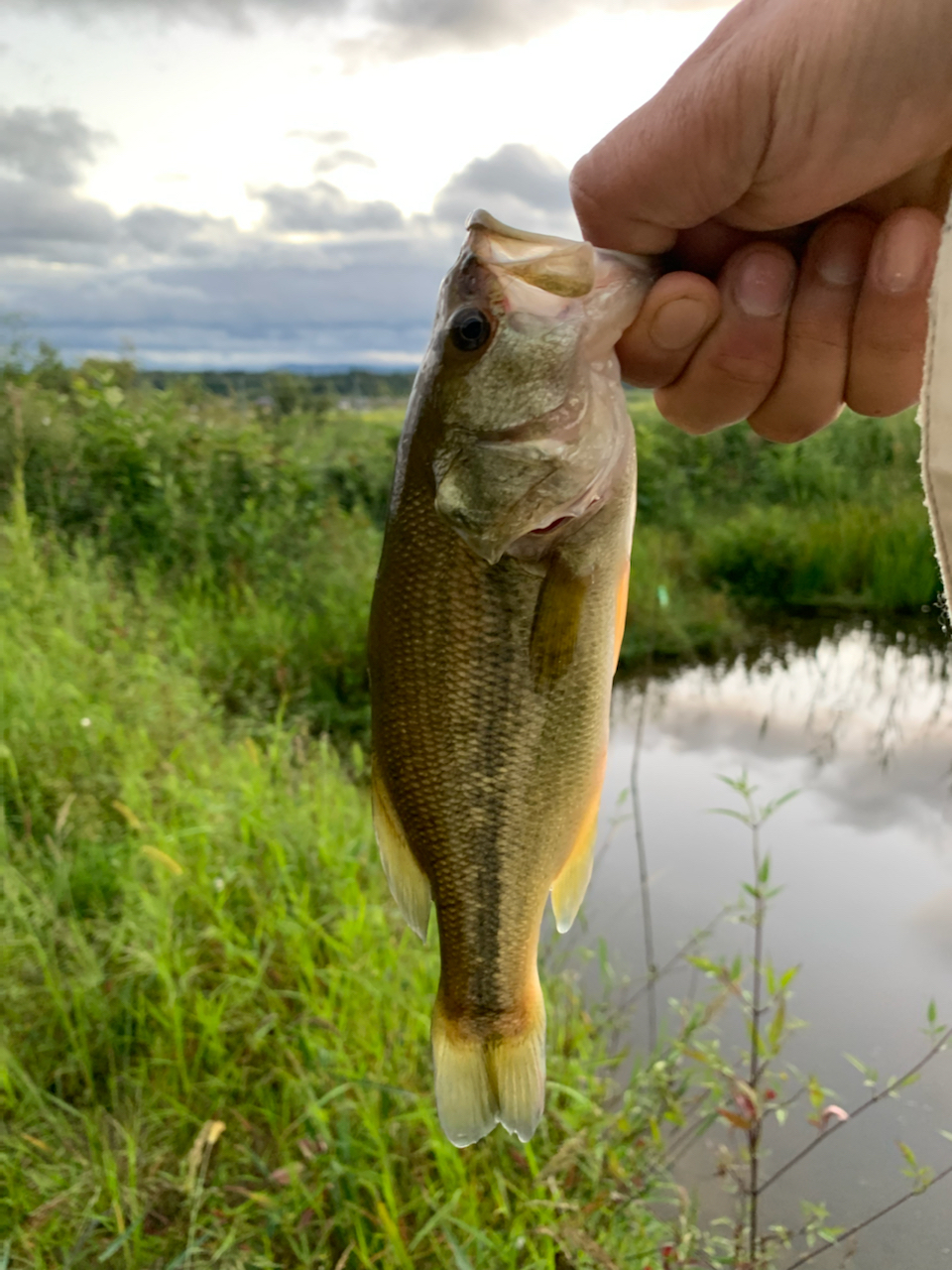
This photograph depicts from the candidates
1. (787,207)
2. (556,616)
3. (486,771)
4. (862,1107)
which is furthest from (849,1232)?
(787,207)

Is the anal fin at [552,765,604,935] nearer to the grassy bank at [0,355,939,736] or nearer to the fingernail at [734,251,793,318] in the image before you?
the fingernail at [734,251,793,318]

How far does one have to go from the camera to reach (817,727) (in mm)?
6520

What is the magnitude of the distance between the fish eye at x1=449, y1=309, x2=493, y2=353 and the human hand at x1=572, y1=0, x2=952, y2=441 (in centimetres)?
39

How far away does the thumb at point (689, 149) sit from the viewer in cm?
147

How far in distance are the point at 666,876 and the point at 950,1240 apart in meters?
2.08

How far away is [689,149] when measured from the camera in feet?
4.99

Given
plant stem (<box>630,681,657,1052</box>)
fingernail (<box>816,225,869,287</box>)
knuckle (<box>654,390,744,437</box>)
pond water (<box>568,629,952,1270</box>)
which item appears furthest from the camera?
plant stem (<box>630,681,657,1052</box>)

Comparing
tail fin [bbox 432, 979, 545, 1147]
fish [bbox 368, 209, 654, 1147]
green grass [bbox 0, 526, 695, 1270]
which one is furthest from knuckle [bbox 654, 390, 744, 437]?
green grass [bbox 0, 526, 695, 1270]

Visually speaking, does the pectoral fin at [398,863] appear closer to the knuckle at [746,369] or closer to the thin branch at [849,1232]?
the knuckle at [746,369]

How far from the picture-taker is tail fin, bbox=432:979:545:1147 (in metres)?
1.55

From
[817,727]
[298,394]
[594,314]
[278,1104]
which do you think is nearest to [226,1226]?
[278,1104]

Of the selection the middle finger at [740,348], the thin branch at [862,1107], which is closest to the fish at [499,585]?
the middle finger at [740,348]

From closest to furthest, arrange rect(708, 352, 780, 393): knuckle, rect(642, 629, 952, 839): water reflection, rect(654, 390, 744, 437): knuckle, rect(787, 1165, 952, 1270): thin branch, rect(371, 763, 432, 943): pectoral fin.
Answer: rect(371, 763, 432, 943): pectoral fin → rect(708, 352, 780, 393): knuckle → rect(654, 390, 744, 437): knuckle → rect(787, 1165, 952, 1270): thin branch → rect(642, 629, 952, 839): water reflection

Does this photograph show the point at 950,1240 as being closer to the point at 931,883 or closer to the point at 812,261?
the point at 931,883
